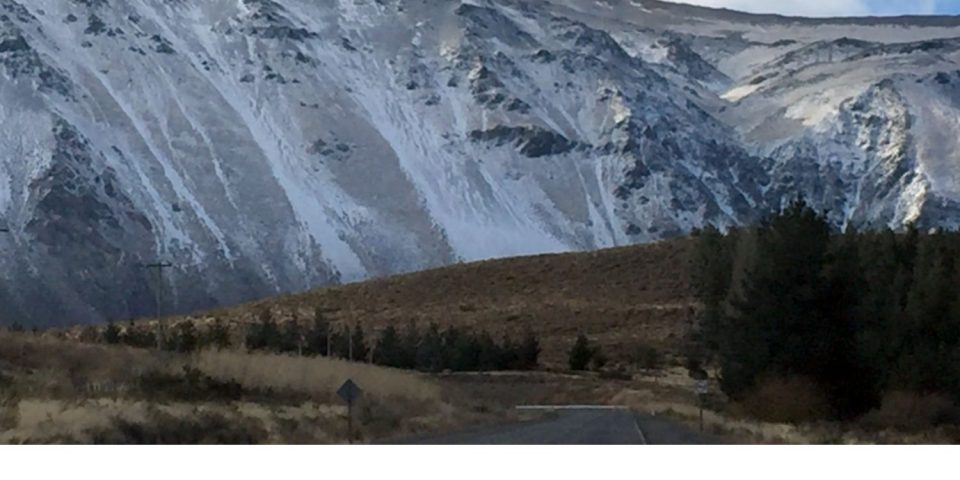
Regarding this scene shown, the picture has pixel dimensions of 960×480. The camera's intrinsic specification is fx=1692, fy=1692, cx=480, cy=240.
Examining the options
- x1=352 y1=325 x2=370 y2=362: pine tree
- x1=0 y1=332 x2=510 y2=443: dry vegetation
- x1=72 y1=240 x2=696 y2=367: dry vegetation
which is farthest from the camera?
x1=72 y1=240 x2=696 y2=367: dry vegetation

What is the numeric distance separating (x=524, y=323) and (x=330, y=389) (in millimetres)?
85819

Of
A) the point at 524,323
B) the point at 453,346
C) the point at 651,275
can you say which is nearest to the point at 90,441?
the point at 453,346

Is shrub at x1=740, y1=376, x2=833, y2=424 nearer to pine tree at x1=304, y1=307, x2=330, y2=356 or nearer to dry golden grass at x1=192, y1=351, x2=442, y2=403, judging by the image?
dry golden grass at x1=192, y1=351, x2=442, y2=403

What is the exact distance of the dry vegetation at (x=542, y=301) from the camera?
5551 inches

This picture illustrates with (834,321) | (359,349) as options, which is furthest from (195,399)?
(359,349)

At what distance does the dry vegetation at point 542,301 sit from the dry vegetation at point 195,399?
63.0m

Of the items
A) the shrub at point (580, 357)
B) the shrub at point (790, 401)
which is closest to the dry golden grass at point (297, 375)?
the shrub at point (790, 401)

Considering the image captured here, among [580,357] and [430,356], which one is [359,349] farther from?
[580,357]

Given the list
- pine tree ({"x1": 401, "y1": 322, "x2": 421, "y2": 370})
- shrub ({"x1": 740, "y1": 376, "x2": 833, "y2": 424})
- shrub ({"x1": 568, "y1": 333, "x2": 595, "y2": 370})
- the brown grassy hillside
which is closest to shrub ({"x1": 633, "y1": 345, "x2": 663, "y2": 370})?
the brown grassy hillside

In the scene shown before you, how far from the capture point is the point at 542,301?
6324 inches

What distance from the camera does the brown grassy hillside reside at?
466 feet

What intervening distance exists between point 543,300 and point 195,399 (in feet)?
367

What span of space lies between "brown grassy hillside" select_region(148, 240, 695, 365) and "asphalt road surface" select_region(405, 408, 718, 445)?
215 ft

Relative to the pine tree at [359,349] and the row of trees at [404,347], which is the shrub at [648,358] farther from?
the pine tree at [359,349]
